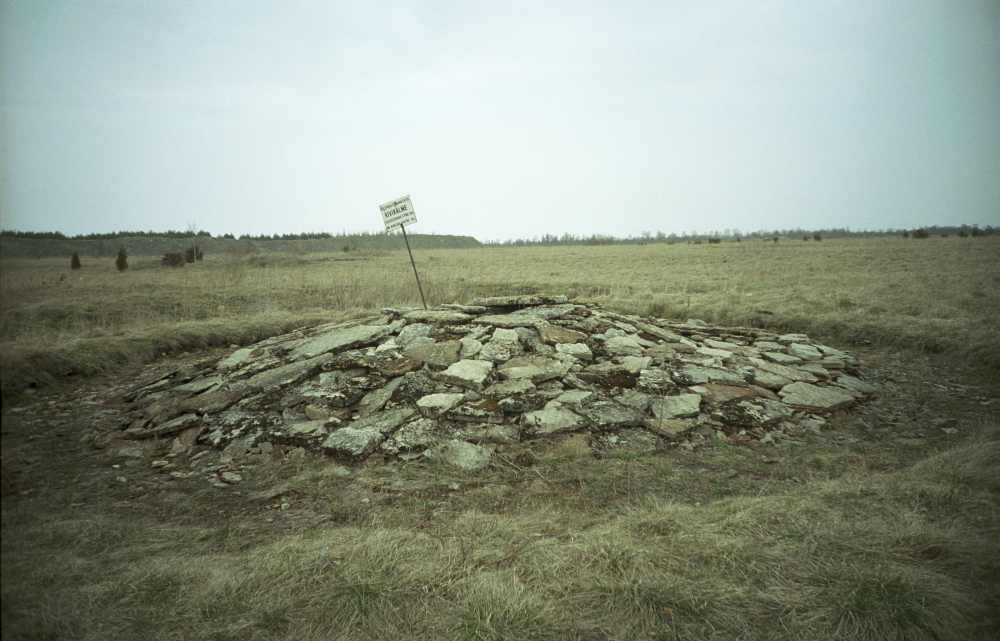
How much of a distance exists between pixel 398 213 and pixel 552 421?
18.0 feet

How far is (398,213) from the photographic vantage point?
8781mm

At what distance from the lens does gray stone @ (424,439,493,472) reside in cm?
432

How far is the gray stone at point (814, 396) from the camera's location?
5.57 metres

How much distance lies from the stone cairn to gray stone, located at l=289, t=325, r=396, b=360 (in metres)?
0.03

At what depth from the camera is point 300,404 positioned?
536 centimetres

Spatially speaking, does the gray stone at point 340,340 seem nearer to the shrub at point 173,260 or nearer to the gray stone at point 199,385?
the gray stone at point 199,385

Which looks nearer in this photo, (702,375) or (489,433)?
(489,433)

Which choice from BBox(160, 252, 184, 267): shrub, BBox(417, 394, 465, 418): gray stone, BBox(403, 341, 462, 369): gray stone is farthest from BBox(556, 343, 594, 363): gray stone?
BBox(160, 252, 184, 267): shrub

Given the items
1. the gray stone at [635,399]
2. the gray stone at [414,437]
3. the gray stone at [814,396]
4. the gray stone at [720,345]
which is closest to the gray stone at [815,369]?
the gray stone at [814,396]

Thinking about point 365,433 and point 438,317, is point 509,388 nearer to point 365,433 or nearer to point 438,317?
point 365,433

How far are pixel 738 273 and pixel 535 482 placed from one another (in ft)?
59.6

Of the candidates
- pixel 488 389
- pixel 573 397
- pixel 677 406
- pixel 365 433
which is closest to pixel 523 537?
pixel 365 433

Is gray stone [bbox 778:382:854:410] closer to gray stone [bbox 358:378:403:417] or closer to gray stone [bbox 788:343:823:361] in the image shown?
gray stone [bbox 788:343:823:361]

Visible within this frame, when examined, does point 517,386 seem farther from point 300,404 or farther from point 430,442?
point 300,404
